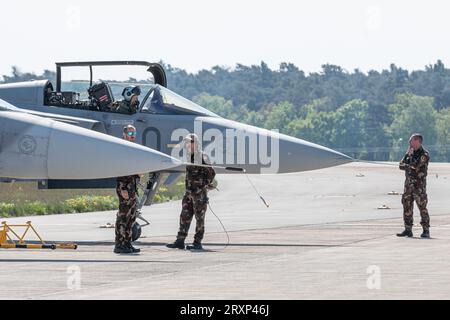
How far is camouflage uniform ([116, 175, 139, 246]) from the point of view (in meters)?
21.6

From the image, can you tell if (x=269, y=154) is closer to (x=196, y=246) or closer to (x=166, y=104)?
(x=166, y=104)

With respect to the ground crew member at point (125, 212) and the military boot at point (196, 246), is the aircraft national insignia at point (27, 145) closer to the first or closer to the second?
the ground crew member at point (125, 212)

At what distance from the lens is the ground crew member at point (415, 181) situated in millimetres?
25266

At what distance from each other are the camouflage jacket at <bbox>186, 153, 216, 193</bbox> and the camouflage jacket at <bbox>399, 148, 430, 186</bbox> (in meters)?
4.52

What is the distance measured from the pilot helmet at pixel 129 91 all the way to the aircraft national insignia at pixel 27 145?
16.1 ft

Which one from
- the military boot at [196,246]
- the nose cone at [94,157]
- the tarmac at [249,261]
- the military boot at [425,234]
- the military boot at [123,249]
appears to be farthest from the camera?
the military boot at [425,234]

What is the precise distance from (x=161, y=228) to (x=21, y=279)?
12.4m

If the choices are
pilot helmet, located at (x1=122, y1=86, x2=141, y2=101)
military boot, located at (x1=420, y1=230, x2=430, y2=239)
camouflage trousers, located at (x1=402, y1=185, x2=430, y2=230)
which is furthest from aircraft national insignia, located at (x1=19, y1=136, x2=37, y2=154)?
military boot, located at (x1=420, y1=230, x2=430, y2=239)

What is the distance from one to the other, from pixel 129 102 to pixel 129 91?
0.23 m

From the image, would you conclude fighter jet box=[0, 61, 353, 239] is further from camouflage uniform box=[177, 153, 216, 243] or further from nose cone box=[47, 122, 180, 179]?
nose cone box=[47, 122, 180, 179]

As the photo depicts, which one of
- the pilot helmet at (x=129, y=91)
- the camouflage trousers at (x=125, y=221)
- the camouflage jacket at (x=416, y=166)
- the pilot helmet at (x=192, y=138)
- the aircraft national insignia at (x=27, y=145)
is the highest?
the pilot helmet at (x=129, y=91)

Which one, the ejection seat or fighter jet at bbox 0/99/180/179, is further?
the ejection seat

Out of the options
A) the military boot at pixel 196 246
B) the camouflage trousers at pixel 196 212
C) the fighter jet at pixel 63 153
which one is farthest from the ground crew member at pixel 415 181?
the fighter jet at pixel 63 153
